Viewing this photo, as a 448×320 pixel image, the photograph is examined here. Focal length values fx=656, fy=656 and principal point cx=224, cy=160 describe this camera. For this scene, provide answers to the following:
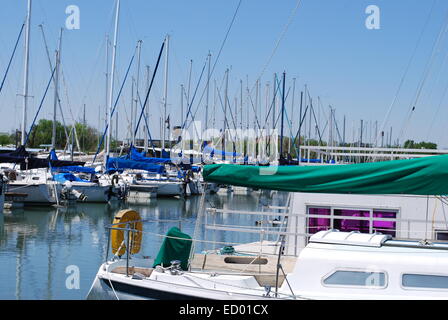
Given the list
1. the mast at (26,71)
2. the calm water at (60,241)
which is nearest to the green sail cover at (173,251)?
the calm water at (60,241)

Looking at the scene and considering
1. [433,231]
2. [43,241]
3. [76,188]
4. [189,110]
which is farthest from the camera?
[189,110]

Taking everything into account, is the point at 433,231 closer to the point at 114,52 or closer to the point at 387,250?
the point at 387,250

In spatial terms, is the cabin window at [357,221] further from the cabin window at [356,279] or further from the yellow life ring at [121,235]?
the yellow life ring at [121,235]

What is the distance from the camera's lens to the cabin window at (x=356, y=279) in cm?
1138

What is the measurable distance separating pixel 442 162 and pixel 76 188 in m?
39.9

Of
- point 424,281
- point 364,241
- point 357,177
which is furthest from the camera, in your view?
point 364,241

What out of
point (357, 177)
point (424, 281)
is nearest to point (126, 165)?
point (357, 177)

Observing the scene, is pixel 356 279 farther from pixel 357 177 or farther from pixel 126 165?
pixel 126 165

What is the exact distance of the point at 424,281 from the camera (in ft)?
36.9

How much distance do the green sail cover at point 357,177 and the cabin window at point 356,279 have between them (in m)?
1.42

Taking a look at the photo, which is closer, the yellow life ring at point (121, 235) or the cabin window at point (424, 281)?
the cabin window at point (424, 281)

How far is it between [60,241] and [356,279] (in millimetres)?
20957

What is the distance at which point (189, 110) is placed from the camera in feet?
225
